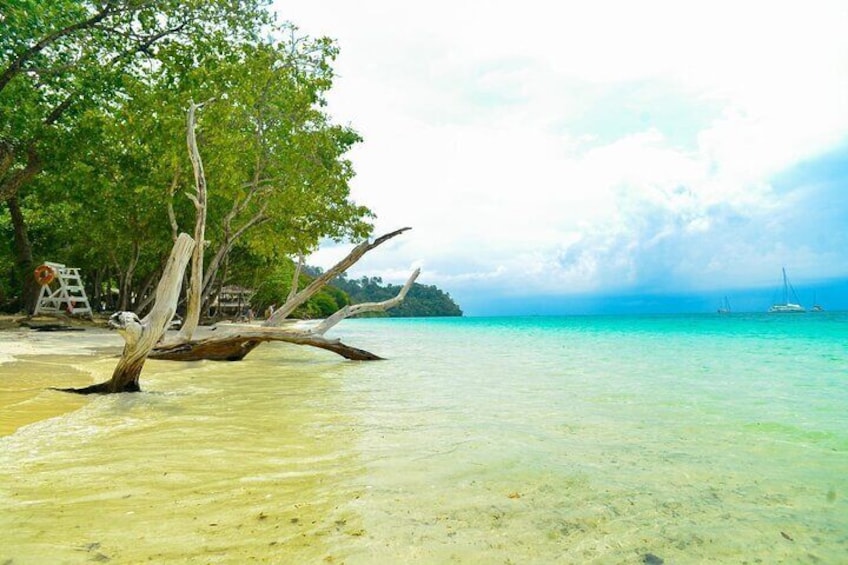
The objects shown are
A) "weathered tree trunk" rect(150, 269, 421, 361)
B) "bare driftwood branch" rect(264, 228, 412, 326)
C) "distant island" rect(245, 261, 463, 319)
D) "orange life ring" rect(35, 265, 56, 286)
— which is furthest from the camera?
"distant island" rect(245, 261, 463, 319)

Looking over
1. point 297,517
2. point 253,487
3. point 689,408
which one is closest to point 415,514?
point 297,517

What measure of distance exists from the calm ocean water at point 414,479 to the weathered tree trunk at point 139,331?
46 cm

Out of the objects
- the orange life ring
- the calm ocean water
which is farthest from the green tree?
the calm ocean water

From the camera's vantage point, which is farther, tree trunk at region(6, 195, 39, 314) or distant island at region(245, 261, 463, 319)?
distant island at region(245, 261, 463, 319)

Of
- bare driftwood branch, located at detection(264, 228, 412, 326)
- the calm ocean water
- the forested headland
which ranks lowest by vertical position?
the calm ocean water

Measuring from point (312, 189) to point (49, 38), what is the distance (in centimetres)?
897

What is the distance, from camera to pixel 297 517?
10.5ft

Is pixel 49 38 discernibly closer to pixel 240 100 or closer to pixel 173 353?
pixel 240 100

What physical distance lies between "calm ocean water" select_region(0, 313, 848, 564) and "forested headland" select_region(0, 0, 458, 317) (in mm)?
9879

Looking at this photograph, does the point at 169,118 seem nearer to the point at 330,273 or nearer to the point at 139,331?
the point at 330,273

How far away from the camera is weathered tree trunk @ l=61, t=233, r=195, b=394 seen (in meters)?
7.60

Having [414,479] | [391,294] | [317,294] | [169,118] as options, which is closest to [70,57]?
[169,118]

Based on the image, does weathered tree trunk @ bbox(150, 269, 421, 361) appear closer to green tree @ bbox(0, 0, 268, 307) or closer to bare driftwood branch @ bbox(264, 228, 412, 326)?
bare driftwood branch @ bbox(264, 228, 412, 326)

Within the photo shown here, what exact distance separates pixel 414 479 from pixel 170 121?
15.4m
